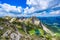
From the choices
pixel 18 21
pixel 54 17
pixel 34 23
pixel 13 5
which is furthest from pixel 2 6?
pixel 54 17

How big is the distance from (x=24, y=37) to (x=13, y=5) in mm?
1012

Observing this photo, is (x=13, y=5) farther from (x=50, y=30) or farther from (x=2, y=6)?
(x=50, y=30)

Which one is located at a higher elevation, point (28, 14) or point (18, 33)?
point (28, 14)

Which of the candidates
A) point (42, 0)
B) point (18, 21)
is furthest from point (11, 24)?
point (42, 0)

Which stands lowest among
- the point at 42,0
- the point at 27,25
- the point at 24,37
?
the point at 24,37

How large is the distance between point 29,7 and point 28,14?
8.5 inches

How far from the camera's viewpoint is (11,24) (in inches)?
210

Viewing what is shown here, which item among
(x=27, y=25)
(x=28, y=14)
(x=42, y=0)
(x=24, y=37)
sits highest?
(x=42, y=0)

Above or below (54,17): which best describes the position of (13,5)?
above

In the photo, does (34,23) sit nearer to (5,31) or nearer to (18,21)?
(18,21)

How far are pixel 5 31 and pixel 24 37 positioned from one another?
0.59 m

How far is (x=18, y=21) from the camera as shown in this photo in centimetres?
537

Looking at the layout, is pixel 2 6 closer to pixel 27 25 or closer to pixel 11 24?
pixel 11 24

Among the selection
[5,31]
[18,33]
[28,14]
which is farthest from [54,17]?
[5,31]
